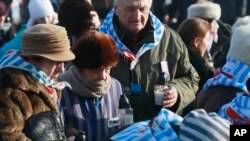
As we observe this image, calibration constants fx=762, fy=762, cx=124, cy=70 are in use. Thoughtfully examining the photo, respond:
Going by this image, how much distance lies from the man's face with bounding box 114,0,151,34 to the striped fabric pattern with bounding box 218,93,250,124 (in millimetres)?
1523

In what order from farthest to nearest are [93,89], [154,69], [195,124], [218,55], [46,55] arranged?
[218,55] < [154,69] < [93,89] < [46,55] < [195,124]

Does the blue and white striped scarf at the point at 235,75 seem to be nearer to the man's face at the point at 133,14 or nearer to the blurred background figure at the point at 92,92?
the blurred background figure at the point at 92,92

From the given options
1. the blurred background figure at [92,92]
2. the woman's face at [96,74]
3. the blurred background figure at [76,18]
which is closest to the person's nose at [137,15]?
the blurred background figure at [92,92]

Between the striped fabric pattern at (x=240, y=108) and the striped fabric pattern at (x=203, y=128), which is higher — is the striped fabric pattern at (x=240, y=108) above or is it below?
below

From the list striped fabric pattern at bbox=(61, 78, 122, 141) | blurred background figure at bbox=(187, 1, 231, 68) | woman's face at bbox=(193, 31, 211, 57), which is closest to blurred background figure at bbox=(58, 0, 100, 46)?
woman's face at bbox=(193, 31, 211, 57)

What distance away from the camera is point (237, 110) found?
4500mm

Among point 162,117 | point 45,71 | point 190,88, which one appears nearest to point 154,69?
point 190,88

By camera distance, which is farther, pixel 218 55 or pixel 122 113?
pixel 218 55

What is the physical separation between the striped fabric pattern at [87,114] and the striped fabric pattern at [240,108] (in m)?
0.92

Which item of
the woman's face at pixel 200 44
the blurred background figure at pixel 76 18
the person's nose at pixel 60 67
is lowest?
the woman's face at pixel 200 44

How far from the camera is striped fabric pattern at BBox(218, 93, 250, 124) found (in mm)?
4445

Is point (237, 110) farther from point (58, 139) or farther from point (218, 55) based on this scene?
point (218, 55)

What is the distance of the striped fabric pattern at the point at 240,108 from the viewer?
175 inches

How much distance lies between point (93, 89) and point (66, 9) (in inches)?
74.5
